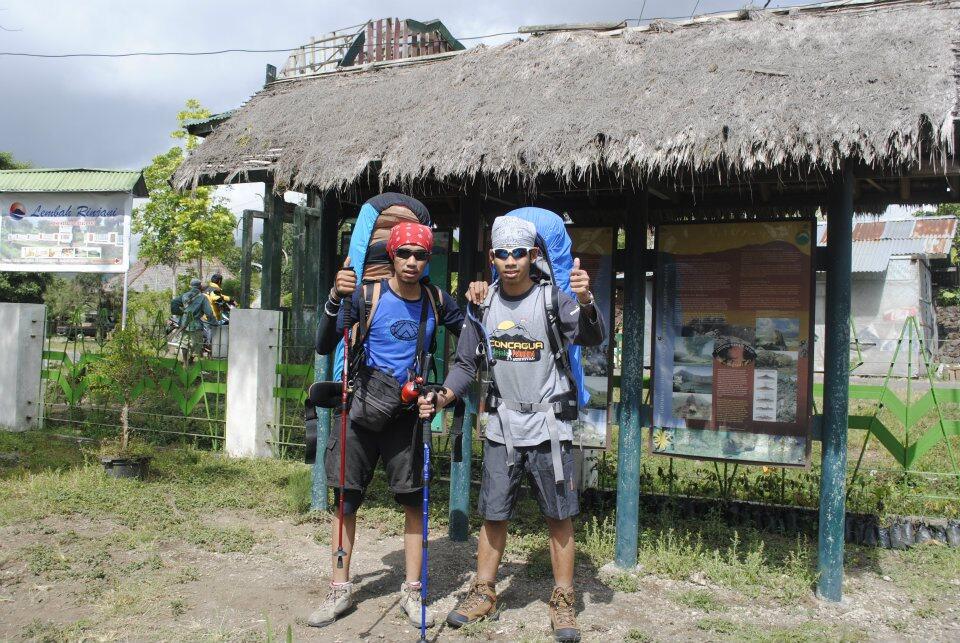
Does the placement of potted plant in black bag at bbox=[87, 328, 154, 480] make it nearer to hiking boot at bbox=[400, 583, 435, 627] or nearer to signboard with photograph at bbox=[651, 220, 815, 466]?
hiking boot at bbox=[400, 583, 435, 627]

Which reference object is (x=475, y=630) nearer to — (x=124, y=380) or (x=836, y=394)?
(x=836, y=394)

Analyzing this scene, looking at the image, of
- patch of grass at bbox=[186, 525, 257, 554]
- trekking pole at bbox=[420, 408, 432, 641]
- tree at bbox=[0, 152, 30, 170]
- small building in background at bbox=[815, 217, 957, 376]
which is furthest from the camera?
tree at bbox=[0, 152, 30, 170]

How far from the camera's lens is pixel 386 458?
169 inches

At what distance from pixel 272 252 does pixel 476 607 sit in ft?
22.3

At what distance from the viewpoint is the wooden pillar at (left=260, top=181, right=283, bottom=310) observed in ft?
32.8

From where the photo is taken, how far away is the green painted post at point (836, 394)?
15.1ft

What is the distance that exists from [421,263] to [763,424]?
97.0 inches

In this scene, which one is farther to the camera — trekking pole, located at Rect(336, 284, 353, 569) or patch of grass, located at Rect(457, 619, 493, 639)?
trekking pole, located at Rect(336, 284, 353, 569)

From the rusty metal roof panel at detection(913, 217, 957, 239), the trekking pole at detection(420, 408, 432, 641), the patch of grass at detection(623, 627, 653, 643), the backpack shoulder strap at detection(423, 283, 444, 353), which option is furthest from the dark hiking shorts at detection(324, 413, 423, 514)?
the rusty metal roof panel at detection(913, 217, 957, 239)

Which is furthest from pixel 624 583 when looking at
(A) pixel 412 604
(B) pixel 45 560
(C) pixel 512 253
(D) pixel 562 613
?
(B) pixel 45 560

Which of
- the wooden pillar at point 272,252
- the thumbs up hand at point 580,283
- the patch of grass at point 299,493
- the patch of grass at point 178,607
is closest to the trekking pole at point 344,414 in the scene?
the patch of grass at point 178,607

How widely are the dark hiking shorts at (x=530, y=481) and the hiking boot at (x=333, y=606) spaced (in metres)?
0.86

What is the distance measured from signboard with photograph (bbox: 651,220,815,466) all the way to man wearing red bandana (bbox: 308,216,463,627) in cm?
184

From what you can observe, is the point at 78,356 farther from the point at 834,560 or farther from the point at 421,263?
the point at 834,560
